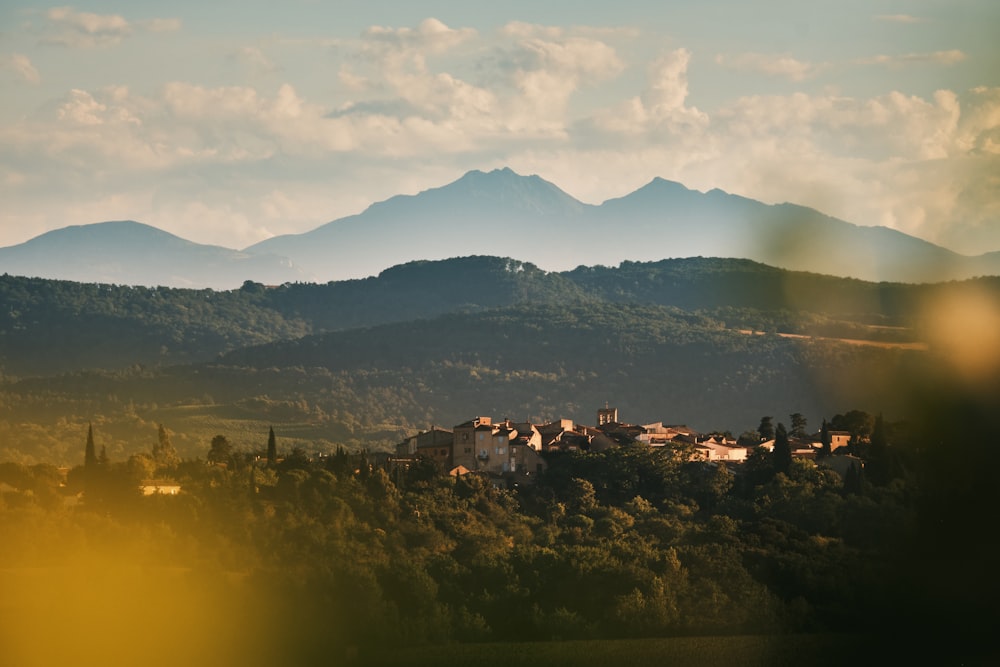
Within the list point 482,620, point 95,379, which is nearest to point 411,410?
point 95,379

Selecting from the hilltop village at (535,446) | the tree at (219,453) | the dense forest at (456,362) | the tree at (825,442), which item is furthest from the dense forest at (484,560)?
the dense forest at (456,362)

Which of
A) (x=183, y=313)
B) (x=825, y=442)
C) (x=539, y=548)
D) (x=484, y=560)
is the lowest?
(x=484, y=560)

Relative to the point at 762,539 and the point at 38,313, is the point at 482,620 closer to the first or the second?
the point at 762,539

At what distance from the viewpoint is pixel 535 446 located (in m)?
67.6

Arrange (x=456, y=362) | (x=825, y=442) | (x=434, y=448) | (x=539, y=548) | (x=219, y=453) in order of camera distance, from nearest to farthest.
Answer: (x=539, y=548), (x=825, y=442), (x=434, y=448), (x=219, y=453), (x=456, y=362)

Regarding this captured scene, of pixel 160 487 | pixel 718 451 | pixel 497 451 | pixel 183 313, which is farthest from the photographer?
pixel 183 313

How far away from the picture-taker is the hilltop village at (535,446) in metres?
66.0

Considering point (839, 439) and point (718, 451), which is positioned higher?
point (839, 439)

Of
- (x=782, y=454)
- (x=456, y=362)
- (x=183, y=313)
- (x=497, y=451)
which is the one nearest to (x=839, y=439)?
(x=782, y=454)

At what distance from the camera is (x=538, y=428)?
71750 millimetres

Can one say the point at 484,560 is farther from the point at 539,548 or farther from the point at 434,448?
the point at 434,448

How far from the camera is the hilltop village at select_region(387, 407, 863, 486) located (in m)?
66.0

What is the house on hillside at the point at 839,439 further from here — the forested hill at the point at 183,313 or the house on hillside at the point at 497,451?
the forested hill at the point at 183,313

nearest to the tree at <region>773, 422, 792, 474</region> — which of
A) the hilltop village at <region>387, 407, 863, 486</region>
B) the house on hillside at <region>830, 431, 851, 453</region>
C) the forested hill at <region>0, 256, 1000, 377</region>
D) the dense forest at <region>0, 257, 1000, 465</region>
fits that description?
the hilltop village at <region>387, 407, 863, 486</region>
